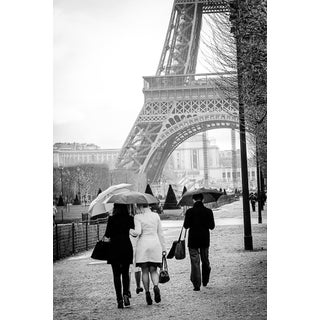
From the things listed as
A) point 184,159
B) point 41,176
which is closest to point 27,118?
point 41,176

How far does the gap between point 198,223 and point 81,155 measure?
65.2 inches

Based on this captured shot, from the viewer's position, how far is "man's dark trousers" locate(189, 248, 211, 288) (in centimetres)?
553

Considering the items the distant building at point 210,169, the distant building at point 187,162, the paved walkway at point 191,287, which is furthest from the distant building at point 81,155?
the paved walkway at point 191,287

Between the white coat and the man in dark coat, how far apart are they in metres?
0.41

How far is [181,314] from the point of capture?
532cm

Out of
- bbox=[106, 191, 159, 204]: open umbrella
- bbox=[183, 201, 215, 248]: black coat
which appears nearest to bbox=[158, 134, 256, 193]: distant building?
bbox=[183, 201, 215, 248]: black coat

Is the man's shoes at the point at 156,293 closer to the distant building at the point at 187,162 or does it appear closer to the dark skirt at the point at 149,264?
the dark skirt at the point at 149,264

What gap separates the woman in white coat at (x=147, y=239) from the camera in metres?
5.05

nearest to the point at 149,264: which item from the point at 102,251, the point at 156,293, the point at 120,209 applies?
the point at 156,293

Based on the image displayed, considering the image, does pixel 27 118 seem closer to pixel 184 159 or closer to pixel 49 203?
pixel 49 203

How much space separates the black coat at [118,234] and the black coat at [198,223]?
0.64 meters

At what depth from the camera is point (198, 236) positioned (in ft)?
18.0

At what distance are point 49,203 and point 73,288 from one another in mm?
885

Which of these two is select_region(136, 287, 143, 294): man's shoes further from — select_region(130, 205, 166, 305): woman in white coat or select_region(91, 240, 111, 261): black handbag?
select_region(91, 240, 111, 261): black handbag
